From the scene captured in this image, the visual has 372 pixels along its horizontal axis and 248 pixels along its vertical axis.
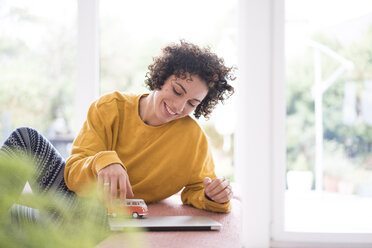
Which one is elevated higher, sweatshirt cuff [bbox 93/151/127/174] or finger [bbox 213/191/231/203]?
sweatshirt cuff [bbox 93/151/127/174]

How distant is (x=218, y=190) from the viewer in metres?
1.32

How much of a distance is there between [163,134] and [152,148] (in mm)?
77

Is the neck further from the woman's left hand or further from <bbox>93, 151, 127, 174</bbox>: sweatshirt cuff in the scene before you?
<bbox>93, 151, 127, 174</bbox>: sweatshirt cuff

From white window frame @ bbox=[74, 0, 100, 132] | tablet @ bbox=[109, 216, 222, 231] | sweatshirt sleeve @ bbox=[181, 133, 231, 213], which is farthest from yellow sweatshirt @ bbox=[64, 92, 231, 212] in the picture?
white window frame @ bbox=[74, 0, 100, 132]

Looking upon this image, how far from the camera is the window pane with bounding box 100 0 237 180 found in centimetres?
232

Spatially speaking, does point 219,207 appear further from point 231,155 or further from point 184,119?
point 231,155

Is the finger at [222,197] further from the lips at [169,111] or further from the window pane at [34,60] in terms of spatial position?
the window pane at [34,60]

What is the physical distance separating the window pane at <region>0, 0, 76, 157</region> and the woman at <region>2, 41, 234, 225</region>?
2.68 ft

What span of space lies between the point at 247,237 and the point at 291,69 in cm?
38

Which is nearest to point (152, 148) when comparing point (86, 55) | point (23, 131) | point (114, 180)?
point (23, 131)

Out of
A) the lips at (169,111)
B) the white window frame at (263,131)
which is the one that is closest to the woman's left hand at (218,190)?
the lips at (169,111)

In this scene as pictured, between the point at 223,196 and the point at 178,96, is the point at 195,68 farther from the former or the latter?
the point at 223,196

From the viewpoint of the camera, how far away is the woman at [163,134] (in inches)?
55.5

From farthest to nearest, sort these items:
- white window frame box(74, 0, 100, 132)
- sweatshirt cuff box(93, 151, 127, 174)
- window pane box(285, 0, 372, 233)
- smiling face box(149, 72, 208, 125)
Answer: white window frame box(74, 0, 100, 132) → smiling face box(149, 72, 208, 125) → sweatshirt cuff box(93, 151, 127, 174) → window pane box(285, 0, 372, 233)
